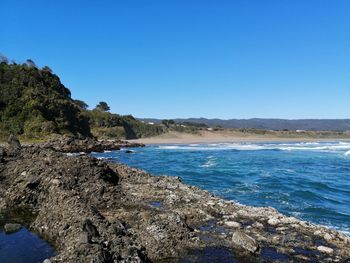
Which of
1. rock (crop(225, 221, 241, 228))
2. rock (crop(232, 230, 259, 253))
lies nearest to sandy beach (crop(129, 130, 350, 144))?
rock (crop(225, 221, 241, 228))

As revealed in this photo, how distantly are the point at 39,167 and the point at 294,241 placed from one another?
1014 centimetres

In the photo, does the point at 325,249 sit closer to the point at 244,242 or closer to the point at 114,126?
the point at 244,242

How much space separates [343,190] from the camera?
20656mm

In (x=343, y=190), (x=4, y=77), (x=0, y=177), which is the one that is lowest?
(x=343, y=190)

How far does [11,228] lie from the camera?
34.6 feet

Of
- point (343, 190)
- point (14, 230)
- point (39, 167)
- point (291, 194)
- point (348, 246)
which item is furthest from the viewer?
point (343, 190)

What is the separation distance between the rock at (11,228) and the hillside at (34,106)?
149 feet

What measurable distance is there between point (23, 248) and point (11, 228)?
5.94 feet

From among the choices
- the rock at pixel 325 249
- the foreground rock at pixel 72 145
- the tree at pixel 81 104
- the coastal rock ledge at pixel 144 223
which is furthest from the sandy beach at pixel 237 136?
the rock at pixel 325 249

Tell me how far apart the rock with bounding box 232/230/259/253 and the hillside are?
48754 mm

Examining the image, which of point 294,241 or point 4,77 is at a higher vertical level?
point 4,77

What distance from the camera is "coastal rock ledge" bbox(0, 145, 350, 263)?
8.29m

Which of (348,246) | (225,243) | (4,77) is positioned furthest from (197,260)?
(4,77)

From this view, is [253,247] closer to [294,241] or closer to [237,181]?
[294,241]
